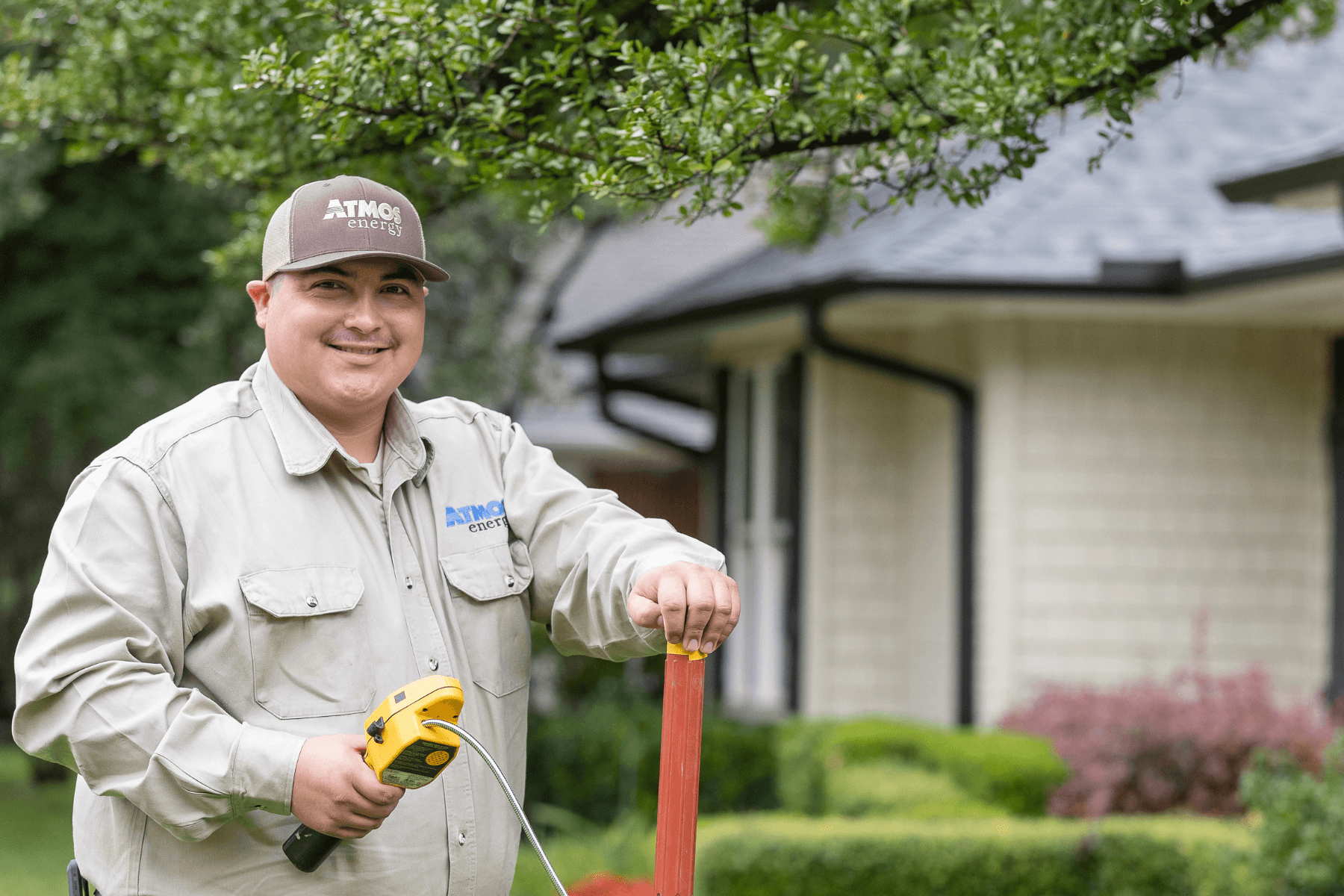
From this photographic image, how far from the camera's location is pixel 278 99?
138 inches

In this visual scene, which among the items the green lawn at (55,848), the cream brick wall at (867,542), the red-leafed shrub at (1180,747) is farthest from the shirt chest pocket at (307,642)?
the cream brick wall at (867,542)

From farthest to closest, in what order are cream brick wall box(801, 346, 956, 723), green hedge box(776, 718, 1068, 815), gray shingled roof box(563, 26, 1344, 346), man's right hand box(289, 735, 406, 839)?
cream brick wall box(801, 346, 956, 723) → gray shingled roof box(563, 26, 1344, 346) → green hedge box(776, 718, 1068, 815) → man's right hand box(289, 735, 406, 839)

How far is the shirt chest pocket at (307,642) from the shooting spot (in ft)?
7.02

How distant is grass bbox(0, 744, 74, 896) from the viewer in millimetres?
7977

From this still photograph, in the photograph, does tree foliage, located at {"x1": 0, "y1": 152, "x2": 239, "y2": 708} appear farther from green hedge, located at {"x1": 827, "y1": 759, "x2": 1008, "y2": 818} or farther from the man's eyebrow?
the man's eyebrow

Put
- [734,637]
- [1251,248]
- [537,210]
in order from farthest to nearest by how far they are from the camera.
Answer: [734,637] < [1251,248] < [537,210]

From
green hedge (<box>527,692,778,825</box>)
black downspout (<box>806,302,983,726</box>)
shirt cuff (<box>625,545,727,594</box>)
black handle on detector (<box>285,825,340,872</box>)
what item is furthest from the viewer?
green hedge (<box>527,692,778,825</box>)

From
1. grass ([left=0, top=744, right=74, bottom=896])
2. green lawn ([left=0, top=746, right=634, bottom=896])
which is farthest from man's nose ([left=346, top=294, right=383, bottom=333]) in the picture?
grass ([left=0, top=744, right=74, bottom=896])

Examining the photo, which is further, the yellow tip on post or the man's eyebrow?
the man's eyebrow

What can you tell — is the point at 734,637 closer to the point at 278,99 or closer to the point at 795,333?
the point at 795,333

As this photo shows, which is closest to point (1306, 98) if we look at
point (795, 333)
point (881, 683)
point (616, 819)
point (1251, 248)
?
point (1251, 248)

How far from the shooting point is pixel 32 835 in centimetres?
962

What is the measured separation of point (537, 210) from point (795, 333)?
6276 millimetres

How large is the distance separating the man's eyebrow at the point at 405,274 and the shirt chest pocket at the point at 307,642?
0.48 metres
